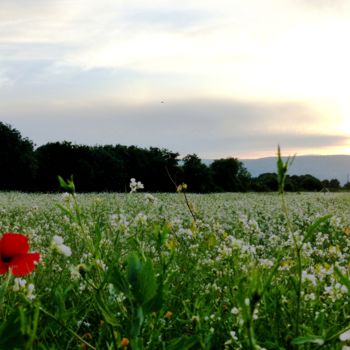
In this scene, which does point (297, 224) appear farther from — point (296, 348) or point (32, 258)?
point (32, 258)

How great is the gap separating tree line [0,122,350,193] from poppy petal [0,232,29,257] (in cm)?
3740

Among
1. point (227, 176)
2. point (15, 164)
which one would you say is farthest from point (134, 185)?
point (227, 176)

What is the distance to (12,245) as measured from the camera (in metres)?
2.12

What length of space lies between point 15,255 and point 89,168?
4011 centimetres

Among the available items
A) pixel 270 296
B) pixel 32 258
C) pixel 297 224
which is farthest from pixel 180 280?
pixel 297 224

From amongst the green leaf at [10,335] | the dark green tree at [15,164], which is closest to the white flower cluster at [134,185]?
the green leaf at [10,335]

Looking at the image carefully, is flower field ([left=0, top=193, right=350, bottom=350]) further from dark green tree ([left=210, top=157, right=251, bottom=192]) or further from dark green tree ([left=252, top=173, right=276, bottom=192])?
dark green tree ([left=210, top=157, right=251, bottom=192])

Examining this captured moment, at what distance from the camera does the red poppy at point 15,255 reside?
2.12 m

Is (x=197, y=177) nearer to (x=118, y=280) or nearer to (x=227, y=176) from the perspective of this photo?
(x=227, y=176)

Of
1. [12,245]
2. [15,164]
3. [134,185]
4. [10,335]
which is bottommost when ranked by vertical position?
[10,335]

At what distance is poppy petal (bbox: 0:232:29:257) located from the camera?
83.4 inches

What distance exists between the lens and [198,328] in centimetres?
247

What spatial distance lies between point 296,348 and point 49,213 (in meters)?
10.7

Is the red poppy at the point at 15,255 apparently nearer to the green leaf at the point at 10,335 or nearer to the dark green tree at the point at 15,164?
the green leaf at the point at 10,335
